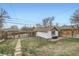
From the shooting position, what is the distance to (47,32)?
3139 mm

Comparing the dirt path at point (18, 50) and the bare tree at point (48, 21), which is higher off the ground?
the bare tree at point (48, 21)

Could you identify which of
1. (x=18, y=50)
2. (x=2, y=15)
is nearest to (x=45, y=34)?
(x=18, y=50)

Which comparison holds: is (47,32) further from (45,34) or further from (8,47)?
(8,47)

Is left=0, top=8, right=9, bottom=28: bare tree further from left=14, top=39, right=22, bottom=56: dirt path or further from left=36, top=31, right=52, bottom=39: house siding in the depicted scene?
left=36, top=31, right=52, bottom=39: house siding

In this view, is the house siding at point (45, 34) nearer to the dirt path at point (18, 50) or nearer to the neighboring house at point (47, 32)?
the neighboring house at point (47, 32)

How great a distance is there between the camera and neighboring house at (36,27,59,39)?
3133 mm

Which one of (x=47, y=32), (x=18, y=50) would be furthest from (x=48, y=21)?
(x=18, y=50)

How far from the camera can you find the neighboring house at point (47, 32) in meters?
3.13

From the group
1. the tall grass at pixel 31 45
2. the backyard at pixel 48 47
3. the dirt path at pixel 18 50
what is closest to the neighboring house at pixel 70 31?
the backyard at pixel 48 47

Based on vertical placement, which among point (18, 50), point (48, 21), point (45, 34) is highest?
point (48, 21)

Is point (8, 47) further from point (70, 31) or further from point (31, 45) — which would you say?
point (70, 31)

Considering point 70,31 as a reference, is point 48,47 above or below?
below

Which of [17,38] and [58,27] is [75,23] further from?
[17,38]

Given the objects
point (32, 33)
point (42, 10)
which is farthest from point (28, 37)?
point (42, 10)
